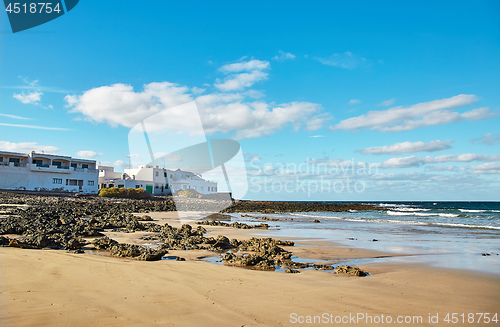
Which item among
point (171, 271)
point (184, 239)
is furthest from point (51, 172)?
point (171, 271)

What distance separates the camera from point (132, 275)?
5090 millimetres

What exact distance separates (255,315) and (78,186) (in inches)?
2040

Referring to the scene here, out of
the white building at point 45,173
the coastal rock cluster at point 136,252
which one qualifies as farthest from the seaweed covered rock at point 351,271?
the white building at point 45,173

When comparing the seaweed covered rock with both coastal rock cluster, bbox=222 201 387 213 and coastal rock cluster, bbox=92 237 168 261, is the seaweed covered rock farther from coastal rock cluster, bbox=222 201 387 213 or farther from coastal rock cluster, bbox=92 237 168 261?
coastal rock cluster, bbox=222 201 387 213

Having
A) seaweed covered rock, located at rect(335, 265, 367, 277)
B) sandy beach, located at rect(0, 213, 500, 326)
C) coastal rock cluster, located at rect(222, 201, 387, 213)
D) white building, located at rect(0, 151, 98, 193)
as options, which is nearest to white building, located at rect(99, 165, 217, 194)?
white building, located at rect(0, 151, 98, 193)

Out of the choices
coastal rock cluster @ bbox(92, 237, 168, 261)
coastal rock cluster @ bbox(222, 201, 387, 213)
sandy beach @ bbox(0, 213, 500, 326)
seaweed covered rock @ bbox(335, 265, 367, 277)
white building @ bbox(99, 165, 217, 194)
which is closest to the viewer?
sandy beach @ bbox(0, 213, 500, 326)

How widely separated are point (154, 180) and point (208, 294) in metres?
62.0

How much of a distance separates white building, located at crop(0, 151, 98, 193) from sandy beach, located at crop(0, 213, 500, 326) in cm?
4551

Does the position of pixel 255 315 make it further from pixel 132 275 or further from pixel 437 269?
pixel 437 269

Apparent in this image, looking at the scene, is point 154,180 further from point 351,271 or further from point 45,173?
point 351,271

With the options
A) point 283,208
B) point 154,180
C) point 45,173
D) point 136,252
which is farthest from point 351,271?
point 154,180

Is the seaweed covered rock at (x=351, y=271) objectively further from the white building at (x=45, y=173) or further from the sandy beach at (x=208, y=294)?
the white building at (x=45, y=173)

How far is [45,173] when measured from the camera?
147ft

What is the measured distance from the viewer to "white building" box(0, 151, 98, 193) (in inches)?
1649
